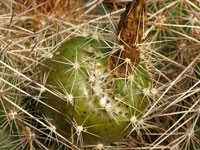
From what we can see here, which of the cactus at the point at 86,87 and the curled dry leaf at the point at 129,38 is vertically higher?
the curled dry leaf at the point at 129,38

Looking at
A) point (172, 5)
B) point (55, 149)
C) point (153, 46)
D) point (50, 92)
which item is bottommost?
point (55, 149)

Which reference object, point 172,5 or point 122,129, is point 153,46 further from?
point 122,129

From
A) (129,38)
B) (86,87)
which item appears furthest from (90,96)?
(129,38)

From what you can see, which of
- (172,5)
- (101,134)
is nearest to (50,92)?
(101,134)

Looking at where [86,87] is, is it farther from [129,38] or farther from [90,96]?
[129,38]

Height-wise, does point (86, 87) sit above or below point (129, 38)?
below

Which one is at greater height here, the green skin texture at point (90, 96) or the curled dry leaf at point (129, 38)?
the curled dry leaf at point (129, 38)

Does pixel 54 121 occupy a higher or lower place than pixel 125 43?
lower

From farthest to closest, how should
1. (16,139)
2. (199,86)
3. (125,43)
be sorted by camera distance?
(199,86), (16,139), (125,43)
